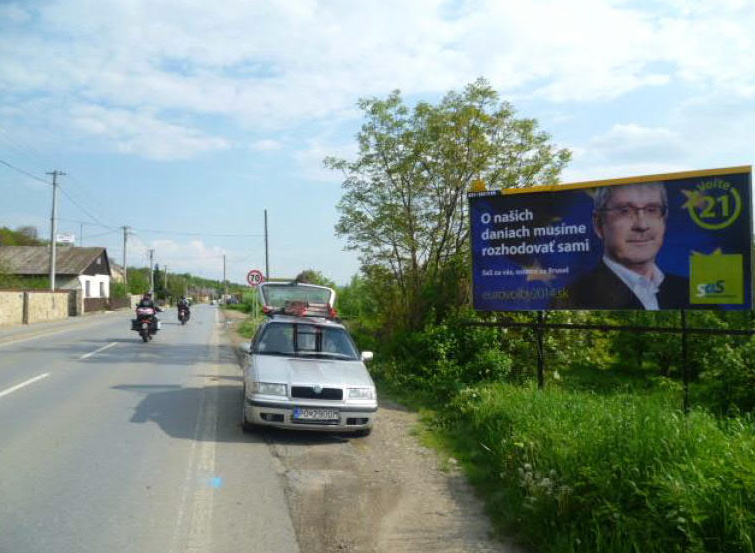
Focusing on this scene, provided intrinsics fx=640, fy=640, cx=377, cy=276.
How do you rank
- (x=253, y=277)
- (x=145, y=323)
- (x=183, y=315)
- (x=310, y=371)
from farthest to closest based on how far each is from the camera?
1. (x=183, y=315)
2. (x=253, y=277)
3. (x=145, y=323)
4. (x=310, y=371)

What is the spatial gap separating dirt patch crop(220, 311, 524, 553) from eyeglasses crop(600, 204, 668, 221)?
13.3 feet

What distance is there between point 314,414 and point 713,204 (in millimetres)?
5486

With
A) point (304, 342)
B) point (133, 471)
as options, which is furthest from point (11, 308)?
point (133, 471)

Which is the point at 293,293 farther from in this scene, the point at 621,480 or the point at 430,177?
the point at 621,480

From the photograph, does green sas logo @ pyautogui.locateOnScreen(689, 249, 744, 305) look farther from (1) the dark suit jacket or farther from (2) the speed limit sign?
(2) the speed limit sign

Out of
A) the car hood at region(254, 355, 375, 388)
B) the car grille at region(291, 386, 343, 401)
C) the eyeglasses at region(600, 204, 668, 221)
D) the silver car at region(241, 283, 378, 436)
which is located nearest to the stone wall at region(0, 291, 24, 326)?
the silver car at region(241, 283, 378, 436)

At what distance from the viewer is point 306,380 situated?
7652mm

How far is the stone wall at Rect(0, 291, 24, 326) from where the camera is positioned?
3472 centimetres

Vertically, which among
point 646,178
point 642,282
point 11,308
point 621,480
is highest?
point 646,178

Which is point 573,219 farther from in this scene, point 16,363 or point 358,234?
point 16,363

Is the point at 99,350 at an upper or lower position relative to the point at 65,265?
lower

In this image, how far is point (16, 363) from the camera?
599 inches

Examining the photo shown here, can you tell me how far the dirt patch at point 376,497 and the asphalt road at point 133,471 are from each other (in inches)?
9.5

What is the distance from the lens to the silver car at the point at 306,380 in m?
7.49
